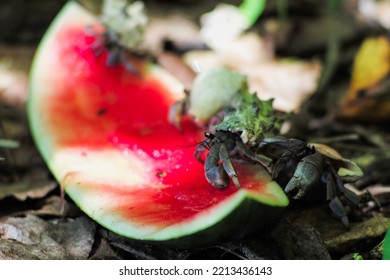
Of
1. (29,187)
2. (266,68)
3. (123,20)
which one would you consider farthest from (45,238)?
(266,68)

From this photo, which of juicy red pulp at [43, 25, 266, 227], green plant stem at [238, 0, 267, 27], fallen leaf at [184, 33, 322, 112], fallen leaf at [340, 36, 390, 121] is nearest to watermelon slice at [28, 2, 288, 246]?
juicy red pulp at [43, 25, 266, 227]

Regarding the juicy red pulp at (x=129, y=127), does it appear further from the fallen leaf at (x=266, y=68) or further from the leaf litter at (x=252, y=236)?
the fallen leaf at (x=266, y=68)

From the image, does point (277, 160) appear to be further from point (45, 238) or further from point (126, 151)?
point (45, 238)

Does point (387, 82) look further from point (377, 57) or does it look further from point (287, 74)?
point (287, 74)

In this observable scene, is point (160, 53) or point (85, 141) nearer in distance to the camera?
point (85, 141)

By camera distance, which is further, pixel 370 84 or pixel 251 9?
pixel 251 9

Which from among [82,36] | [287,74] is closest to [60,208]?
[82,36]

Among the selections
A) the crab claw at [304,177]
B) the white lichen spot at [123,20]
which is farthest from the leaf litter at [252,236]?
the white lichen spot at [123,20]
